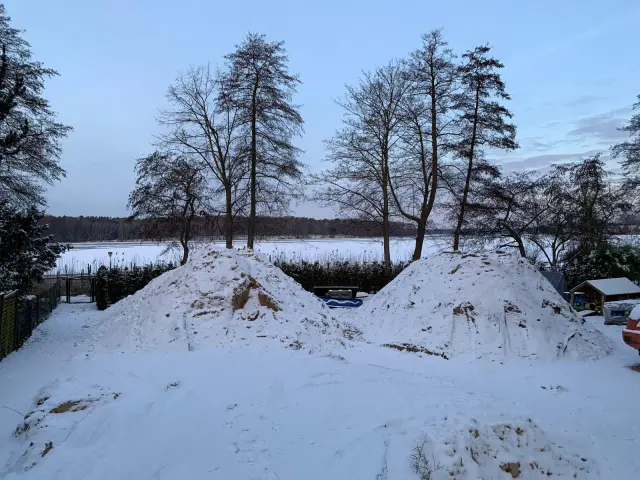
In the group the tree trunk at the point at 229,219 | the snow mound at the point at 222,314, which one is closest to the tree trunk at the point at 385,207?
the tree trunk at the point at 229,219

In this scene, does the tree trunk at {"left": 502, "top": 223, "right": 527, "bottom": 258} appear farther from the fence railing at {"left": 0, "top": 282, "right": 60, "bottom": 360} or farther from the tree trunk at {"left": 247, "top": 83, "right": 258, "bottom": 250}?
the fence railing at {"left": 0, "top": 282, "right": 60, "bottom": 360}

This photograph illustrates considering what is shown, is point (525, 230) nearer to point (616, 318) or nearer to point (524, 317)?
point (616, 318)

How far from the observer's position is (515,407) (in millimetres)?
4906

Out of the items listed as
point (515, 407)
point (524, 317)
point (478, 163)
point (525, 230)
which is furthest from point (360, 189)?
point (515, 407)

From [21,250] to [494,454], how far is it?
10710mm

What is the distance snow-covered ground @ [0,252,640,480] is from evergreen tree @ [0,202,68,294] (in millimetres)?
2057

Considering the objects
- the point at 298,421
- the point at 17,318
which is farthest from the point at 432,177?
the point at 298,421

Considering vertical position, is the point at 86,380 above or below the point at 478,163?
below

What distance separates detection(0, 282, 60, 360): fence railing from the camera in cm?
855

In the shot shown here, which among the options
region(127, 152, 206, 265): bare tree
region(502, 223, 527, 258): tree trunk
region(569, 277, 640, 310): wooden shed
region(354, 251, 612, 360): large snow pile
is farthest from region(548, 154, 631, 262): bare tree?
region(127, 152, 206, 265): bare tree

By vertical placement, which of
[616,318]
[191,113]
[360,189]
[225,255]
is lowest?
[616,318]

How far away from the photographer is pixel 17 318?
9.52 metres

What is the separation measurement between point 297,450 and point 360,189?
61.3 ft

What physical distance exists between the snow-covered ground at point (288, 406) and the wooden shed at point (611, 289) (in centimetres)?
503
